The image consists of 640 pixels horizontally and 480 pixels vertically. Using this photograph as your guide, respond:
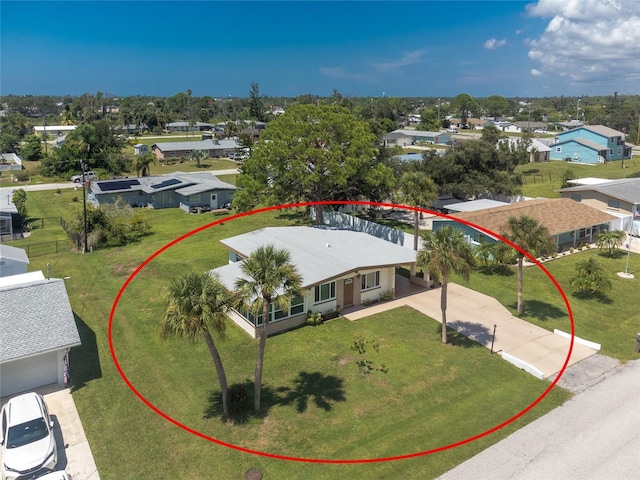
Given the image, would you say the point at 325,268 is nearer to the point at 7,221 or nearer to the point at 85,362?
the point at 85,362

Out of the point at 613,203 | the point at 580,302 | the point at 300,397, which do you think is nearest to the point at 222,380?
the point at 300,397

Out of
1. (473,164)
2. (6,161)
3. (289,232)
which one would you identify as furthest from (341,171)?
(6,161)

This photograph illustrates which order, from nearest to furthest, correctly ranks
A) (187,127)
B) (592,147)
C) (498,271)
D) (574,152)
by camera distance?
(498,271)
(592,147)
(574,152)
(187,127)

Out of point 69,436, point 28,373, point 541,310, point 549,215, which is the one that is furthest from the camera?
point 549,215

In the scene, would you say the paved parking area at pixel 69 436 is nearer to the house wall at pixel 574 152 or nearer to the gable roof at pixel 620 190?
the gable roof at pixel 620 190

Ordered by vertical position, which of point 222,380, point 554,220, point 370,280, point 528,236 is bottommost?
point 222,380

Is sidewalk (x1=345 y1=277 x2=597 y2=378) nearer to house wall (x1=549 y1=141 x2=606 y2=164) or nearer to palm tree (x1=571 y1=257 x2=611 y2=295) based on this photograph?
palm tree (x1=571 y1=257 x2=611 y2=295)
